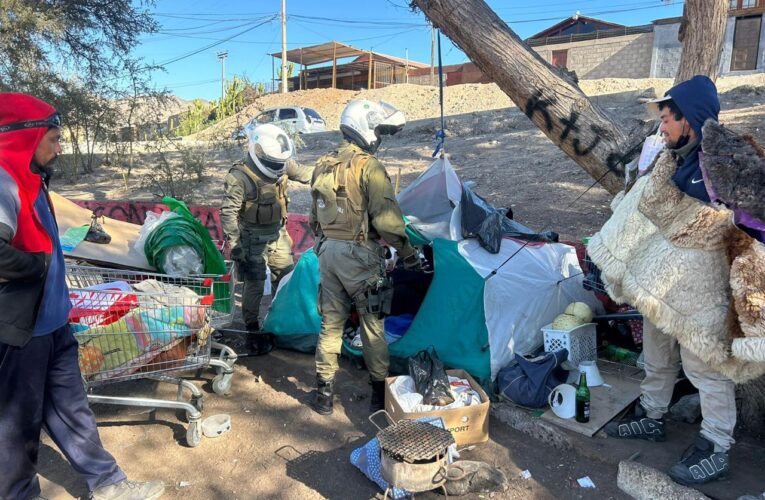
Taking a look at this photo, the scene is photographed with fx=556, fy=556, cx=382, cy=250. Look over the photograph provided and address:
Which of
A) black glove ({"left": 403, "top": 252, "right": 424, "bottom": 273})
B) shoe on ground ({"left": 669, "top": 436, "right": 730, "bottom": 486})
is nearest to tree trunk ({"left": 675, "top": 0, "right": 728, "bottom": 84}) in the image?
black glove ({"left": 403, "top": 252, "right": 424, "bottom": 273})

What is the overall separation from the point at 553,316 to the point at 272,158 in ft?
8.05

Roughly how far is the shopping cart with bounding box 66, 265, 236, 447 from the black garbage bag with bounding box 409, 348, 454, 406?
4.35 ft

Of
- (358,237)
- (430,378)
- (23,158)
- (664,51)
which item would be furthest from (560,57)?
(23,158)

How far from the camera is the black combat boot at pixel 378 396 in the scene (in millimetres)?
3756

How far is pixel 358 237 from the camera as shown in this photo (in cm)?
356

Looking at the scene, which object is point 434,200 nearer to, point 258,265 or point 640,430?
point 258,265

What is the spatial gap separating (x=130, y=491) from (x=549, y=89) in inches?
155

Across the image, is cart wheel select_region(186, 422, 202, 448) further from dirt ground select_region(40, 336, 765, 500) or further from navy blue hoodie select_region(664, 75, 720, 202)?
navy blue hoodie select_region(664, 75, 720, 202)

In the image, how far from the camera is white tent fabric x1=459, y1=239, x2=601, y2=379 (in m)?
3.88

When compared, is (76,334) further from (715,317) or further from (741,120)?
(741,120)

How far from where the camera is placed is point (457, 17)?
4.40m

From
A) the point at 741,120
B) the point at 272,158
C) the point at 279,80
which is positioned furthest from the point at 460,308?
the point at 279,80

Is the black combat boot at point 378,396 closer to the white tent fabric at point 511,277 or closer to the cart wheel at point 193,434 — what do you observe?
the white tent fabric at point 511,277

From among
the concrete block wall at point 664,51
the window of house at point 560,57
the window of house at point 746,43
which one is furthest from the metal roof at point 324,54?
the window of house at point 746,43
